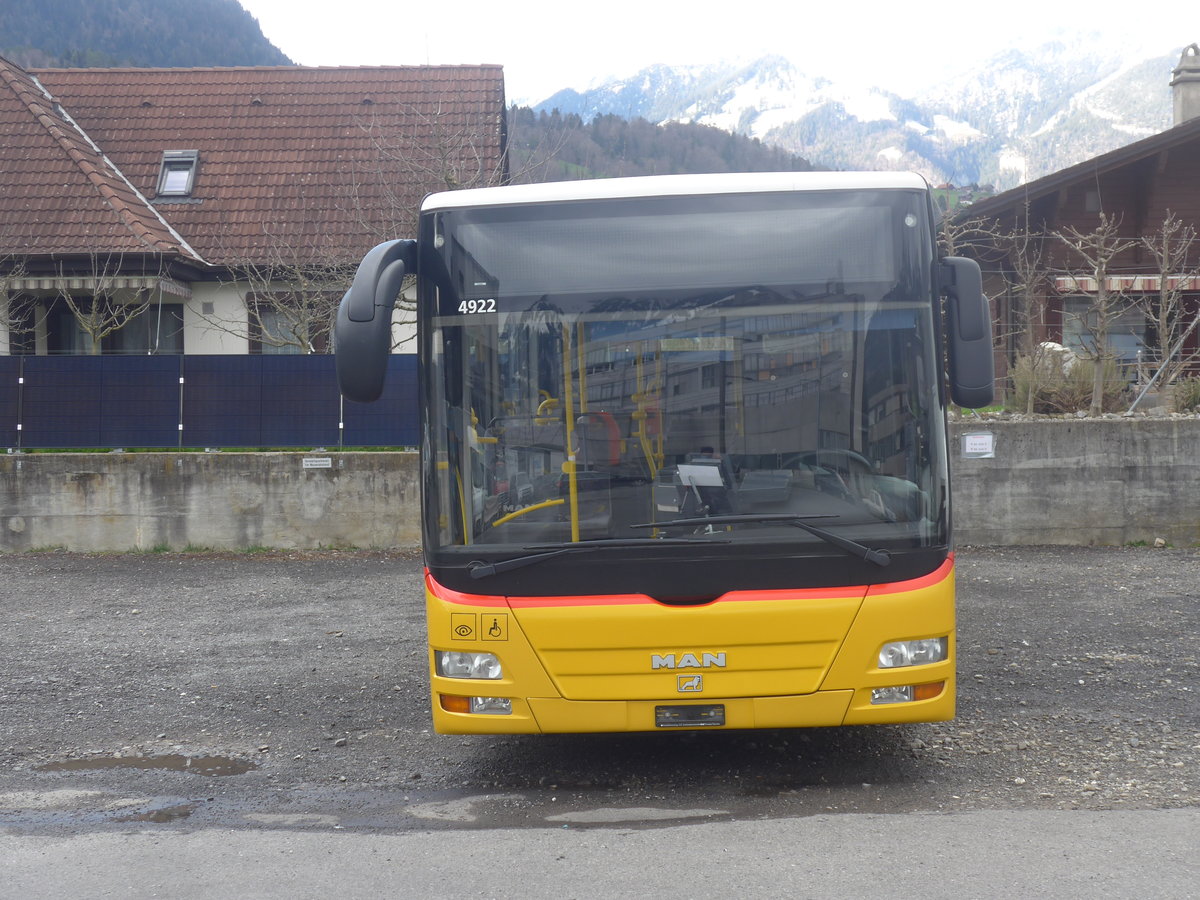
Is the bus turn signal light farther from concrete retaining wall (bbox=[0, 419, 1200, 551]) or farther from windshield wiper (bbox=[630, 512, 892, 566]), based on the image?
concrete retaining wall (bbox=[0, 419, 1200, 551])

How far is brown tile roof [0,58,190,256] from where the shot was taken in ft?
63.6

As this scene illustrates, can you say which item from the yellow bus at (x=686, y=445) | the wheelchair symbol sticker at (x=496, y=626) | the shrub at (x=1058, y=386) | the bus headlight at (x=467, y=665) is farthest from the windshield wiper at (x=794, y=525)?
the shrub at (x=1058, y=386)

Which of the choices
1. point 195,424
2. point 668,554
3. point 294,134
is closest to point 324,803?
point 668,554

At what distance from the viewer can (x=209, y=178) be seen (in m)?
22.5

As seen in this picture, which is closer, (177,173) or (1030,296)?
(1030,296)

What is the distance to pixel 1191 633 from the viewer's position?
8.80 metres

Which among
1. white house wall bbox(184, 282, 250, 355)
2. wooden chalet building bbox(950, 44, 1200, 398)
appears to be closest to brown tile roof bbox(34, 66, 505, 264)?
white house wall bbox(184, 282, 250, 355)

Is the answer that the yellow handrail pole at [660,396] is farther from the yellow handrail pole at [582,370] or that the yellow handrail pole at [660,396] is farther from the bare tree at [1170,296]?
the bare tree at [1170,296]

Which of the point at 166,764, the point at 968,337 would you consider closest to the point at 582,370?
the point at 968,337

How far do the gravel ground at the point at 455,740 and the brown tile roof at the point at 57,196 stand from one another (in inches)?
411

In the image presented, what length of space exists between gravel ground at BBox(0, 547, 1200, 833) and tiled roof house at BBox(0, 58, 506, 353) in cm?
905

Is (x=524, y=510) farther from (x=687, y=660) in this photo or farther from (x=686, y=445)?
(x=687, y=660)

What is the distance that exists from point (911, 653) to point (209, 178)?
66.8 feet

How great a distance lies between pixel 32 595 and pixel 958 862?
9.90m
